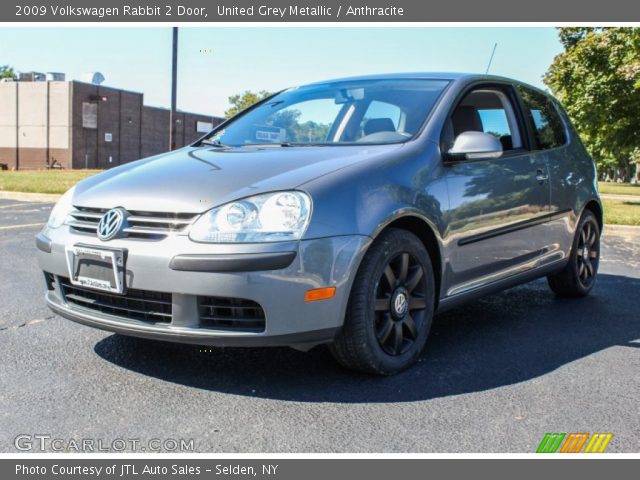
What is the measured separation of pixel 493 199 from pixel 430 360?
41.4 inches

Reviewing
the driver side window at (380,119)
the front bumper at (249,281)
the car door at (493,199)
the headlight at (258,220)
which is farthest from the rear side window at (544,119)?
the headlight at (258,220)

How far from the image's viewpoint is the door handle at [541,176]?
183 inches

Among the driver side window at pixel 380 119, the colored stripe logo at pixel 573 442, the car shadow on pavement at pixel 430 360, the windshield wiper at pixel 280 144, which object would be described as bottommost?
the colored stripe logo at pixel 573 442

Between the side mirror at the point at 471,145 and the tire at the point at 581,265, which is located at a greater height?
the side mirror at the point at 471,145

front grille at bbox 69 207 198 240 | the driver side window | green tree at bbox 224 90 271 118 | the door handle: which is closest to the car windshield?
the driver side window

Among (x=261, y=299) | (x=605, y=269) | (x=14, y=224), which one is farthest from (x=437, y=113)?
(x=14, y=224)

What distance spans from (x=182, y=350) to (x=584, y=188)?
3381 millimetres

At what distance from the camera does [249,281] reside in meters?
2.95

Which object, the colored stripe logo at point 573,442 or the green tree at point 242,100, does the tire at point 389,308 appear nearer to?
the colored stripe logo at point 573,442

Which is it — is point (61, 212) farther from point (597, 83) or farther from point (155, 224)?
point (597, 83)

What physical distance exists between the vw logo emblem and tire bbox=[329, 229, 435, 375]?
3.64 ft

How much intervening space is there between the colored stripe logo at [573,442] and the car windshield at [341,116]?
1741mm

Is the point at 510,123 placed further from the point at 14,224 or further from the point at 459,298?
the point at 14,224

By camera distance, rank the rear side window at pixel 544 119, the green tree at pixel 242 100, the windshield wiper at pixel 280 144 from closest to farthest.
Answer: the windshield wiper at pixel 280 144, the rear side window at pixel 544 119, the green tree at pixel 242 100
